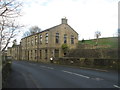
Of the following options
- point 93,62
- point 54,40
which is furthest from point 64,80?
point 54,40

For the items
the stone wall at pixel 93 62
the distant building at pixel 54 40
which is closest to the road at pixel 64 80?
the stone wall at pixel 93 62

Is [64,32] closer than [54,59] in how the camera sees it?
No

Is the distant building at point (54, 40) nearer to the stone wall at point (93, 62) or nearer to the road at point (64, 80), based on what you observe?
the stone wall at point (93, 62)

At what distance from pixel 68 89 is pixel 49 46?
32.1 meters

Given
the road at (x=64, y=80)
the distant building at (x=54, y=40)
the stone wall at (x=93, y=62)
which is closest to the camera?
the road at (x=64, y=80)

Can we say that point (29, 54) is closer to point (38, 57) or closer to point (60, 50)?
point (38, 57)

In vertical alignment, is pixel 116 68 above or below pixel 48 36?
below

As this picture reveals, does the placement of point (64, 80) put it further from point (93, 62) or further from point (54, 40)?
point (54, 40)

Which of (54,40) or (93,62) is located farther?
(54,40)

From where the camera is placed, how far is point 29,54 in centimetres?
5428

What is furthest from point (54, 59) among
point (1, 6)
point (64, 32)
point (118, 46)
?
point (1, 6)

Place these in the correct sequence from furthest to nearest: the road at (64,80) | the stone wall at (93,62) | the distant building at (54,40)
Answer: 1. the distant building at (54,40)
2. the stone wall at (93,62)
3. the road at (64,80)

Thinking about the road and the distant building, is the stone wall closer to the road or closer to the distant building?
the road

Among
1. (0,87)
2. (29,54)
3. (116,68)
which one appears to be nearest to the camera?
(0,87)
